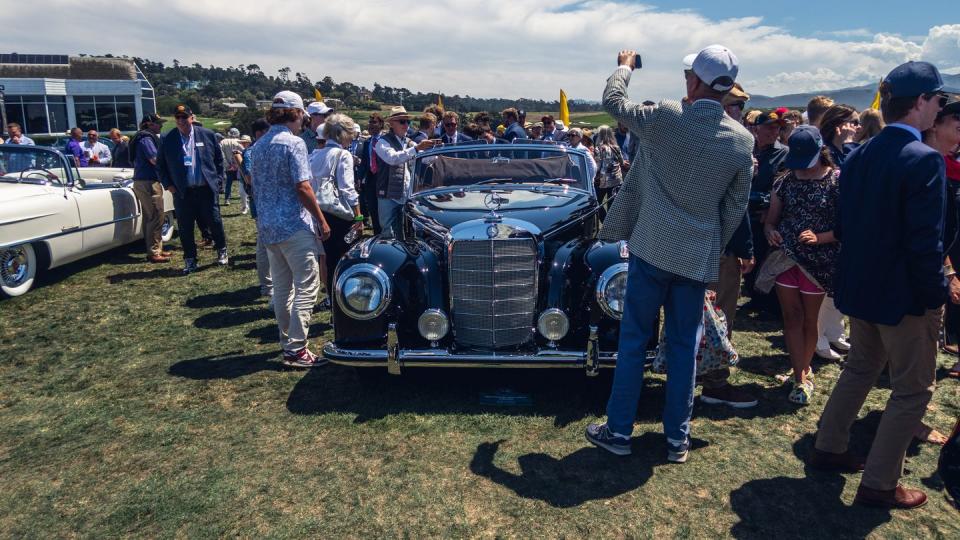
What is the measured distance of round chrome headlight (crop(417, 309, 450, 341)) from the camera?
404 centimetres

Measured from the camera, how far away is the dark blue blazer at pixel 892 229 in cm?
260

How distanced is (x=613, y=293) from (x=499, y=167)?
2.02 meters

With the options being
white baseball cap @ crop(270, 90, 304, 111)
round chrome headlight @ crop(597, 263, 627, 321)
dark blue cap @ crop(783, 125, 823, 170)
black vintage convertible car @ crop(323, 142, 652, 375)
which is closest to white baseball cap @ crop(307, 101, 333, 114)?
white baseball cap @ crop(270, 90, 304, 111)

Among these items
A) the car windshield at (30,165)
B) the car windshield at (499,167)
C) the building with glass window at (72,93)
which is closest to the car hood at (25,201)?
the car windshield at (30,165)

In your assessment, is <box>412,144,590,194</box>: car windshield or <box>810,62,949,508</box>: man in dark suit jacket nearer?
<box>810,62,949,508</box>: man in dark suit jacket

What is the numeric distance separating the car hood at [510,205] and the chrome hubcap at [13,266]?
184 inches

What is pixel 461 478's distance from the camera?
3.21 metres

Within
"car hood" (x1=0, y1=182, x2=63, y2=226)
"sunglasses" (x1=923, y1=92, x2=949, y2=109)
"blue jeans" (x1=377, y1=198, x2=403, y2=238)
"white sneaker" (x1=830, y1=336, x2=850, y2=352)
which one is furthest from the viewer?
"blue jeans" (x1=377, y1=198, x2=403, y2=238)

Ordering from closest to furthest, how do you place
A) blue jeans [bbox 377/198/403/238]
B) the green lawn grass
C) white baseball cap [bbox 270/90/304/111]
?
the green lawn grass
white baseball cap [bbox 270/90/304/111]
blue jeans [bbox 377/198/403/238]

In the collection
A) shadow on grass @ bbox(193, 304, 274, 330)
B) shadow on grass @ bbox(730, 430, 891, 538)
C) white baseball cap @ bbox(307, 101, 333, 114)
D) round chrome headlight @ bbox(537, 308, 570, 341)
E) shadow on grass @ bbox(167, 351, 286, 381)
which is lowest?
shadow on grass @ bbox(730, 430, 891, 538)

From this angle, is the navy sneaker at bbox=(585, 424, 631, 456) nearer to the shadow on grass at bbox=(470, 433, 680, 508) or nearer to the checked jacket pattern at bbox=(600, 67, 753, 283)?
the shadow on grass at bbox=(470, 433, 680, 508)

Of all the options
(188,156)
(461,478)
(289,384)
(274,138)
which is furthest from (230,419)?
(188,156)

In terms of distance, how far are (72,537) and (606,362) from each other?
2.97 meters

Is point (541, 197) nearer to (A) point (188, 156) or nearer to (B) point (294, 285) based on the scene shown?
(B) point (294, 285)
